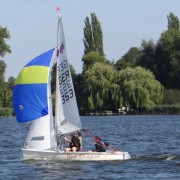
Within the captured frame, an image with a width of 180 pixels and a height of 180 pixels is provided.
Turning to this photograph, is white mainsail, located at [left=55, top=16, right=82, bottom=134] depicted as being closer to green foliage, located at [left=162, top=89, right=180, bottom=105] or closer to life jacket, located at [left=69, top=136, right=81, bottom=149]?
life jacket, located at [left=69, top=136, right=81, bottom=149]

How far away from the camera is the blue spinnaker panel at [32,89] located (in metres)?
29.6

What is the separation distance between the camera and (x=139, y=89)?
86500 mm

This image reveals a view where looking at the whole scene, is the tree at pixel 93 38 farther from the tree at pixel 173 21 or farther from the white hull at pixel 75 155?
the white hull at pixel 75 155

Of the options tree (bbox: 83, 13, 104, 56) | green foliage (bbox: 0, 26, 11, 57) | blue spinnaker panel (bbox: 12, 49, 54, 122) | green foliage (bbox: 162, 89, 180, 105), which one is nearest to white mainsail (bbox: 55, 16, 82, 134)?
blue spinnaker panel (bbox: 12, 49, 54, 122)

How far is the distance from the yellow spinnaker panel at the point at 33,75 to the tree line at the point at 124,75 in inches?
2249

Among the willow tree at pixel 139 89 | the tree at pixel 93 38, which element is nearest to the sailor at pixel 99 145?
the willow tree at pixel 139 89

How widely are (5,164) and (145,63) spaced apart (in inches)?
3128

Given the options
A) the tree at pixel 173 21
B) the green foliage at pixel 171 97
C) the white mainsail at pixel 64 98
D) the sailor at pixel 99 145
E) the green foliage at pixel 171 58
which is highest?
the tree at pixel 173 21

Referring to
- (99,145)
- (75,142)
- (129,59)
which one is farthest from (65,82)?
(129,59)

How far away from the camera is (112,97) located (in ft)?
289

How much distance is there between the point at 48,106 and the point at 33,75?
1471 millimetres

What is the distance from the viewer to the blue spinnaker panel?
29594 millimetres

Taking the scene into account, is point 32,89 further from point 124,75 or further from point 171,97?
point 171,97

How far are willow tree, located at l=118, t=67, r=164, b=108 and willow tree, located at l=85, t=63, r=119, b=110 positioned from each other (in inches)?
38.7
